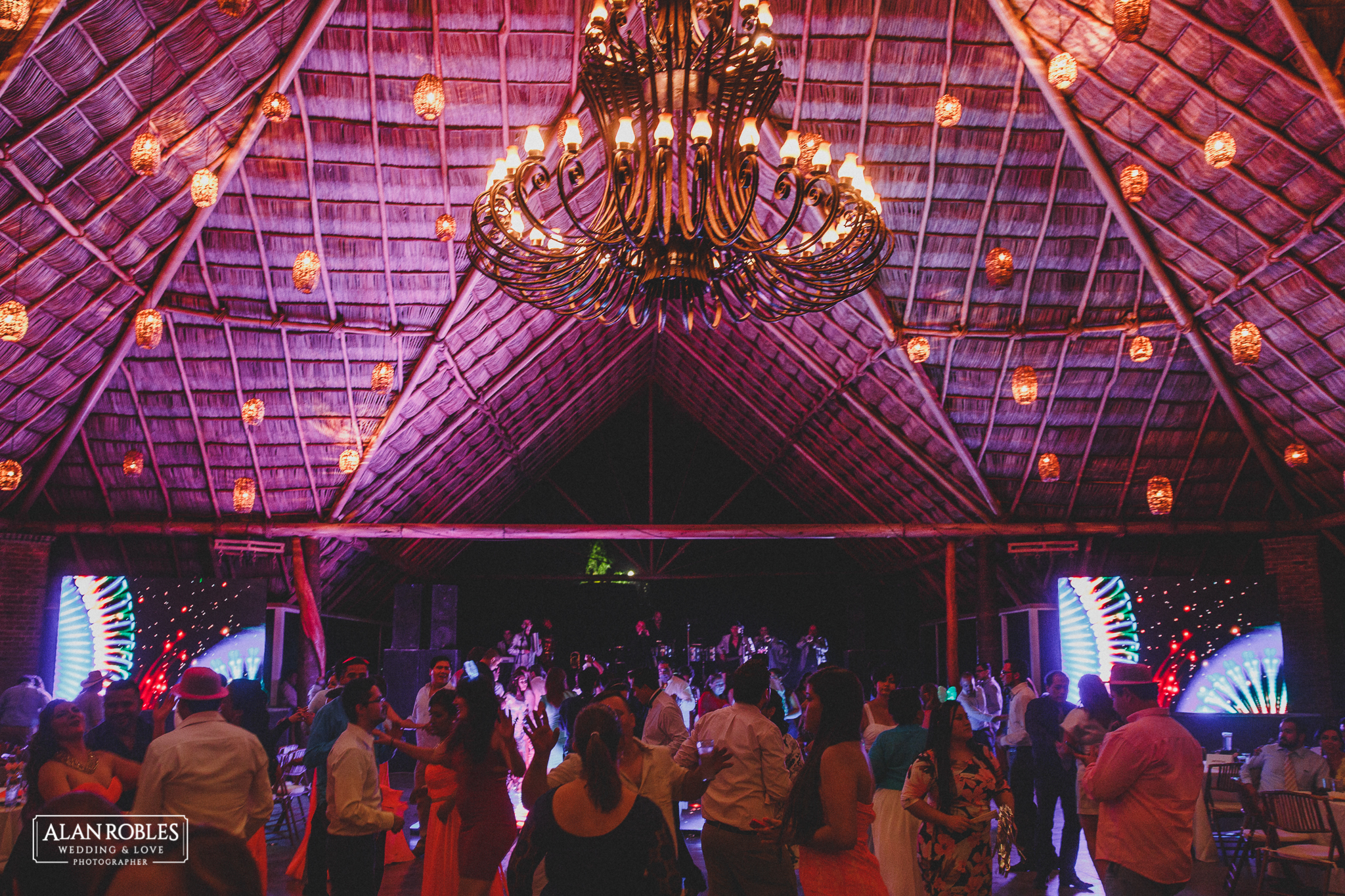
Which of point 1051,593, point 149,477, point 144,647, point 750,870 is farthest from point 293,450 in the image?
point 1051,593

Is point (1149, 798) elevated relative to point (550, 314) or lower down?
lower down

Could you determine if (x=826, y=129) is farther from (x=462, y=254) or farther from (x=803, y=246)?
(x=803, y=246)

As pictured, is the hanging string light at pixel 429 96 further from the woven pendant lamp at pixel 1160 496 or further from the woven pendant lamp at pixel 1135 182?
the woven pendant lamp at pixel 1160 496

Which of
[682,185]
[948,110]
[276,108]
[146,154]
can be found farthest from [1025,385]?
[146,154]

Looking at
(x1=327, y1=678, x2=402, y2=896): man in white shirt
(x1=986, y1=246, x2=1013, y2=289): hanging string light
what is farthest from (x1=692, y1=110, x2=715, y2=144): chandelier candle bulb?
(x1=986, y1=246, x2=1013, y2=289): hanging string light

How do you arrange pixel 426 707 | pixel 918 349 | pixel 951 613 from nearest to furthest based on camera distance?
pixel 426 707 < pixel 918 349 < pixel 951 613

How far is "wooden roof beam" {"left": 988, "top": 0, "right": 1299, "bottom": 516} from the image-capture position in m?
7.80

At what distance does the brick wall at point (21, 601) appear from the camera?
1134cm

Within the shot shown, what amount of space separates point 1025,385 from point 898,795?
4.74 meters

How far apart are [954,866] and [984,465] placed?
9538 millimetres

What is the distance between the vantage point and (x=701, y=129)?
413cm

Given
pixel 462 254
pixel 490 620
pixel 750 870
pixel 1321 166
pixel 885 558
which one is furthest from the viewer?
pixel 490 620

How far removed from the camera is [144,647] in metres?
12.6

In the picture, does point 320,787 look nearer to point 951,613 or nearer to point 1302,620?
point 951,613
